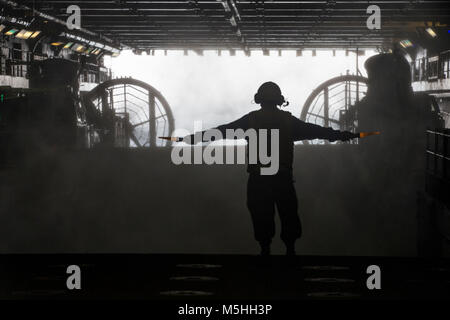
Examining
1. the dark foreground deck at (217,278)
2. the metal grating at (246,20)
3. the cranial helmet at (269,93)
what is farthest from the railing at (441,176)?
the metal grating at (246,20)

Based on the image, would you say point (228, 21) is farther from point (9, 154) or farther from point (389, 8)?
point (9, 154)

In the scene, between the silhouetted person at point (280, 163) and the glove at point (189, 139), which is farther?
the glove at point (189, 139)

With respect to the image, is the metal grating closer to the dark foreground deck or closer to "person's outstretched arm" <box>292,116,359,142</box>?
the dark foreground deck

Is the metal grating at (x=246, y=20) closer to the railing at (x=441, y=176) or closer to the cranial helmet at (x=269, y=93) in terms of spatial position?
the railing at (x=441, y=176)

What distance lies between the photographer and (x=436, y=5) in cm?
2181

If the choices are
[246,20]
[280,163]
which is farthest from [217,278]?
[246,20]

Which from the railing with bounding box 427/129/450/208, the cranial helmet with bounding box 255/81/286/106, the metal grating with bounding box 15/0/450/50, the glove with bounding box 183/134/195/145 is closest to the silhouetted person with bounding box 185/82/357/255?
the cranial helmet with bounding box 255/81/286/106

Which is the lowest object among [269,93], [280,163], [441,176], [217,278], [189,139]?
[217,278]

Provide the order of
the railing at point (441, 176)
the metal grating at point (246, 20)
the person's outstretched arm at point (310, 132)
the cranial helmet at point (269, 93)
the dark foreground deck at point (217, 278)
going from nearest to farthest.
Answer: the dark foreground deck at point (217, 278)
the cranial helmet at point (269, 93)
the person's outstretched arm at point (310, 132)
the railing at point (441, 176)
the metal grating at point (246, 20)

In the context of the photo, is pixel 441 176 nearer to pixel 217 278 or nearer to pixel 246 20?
pixel 217 278

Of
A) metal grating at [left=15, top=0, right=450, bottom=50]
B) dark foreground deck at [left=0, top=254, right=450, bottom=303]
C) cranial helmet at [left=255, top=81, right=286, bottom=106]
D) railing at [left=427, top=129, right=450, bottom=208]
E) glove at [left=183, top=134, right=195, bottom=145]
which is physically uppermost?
metal grating at [left=15, top=0, right=450, bottom=50]
